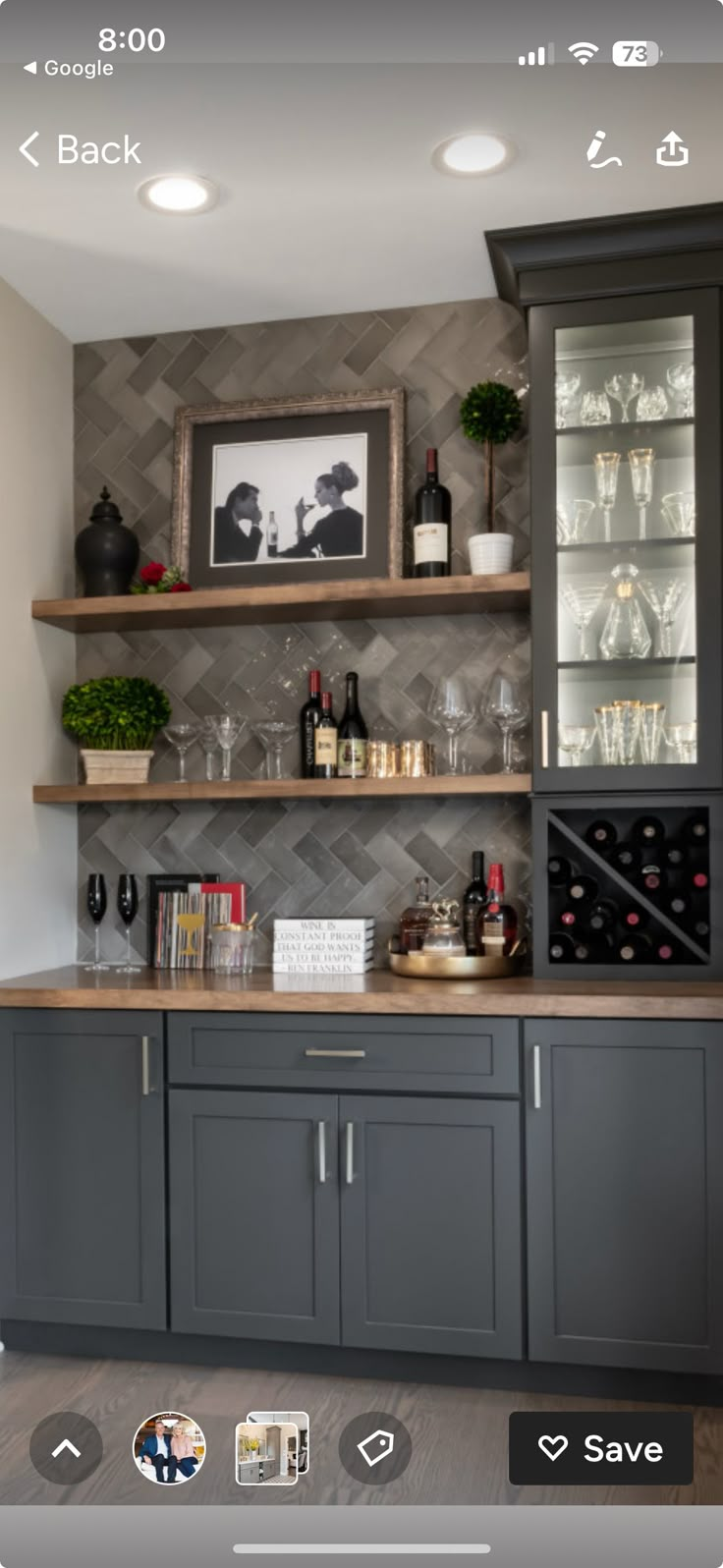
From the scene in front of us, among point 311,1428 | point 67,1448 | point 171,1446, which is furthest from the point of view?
point 311,1428

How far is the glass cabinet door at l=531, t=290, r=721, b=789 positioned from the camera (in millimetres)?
2740

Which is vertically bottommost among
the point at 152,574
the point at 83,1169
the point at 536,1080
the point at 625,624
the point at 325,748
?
the point at 83,1169

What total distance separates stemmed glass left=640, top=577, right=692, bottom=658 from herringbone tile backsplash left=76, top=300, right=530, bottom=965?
1.34 feet

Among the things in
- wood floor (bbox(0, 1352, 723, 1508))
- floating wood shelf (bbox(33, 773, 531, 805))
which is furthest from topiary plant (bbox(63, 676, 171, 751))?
wood floor (bbox(0, 1352, 723, 1508))

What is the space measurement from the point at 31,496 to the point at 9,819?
2.79 feet

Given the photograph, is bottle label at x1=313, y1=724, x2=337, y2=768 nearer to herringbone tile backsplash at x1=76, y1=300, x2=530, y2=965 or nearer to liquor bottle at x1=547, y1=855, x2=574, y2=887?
herringbone tile backsplash at x1=76, y1=300, x2=530, y2=965

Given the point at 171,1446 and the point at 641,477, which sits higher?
the point at 641,477

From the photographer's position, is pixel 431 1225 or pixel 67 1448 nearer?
pixel 67 1448

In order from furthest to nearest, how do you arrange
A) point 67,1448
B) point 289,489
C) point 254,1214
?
point 289,489 < point 254,1214 < point 67,1448

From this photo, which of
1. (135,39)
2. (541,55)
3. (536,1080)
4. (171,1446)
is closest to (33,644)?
(536,1080)

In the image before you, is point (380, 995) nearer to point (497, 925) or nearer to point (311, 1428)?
point (497, 925)

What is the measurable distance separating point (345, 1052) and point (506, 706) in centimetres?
94

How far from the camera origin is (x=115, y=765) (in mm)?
3205

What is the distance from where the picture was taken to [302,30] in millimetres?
1650
